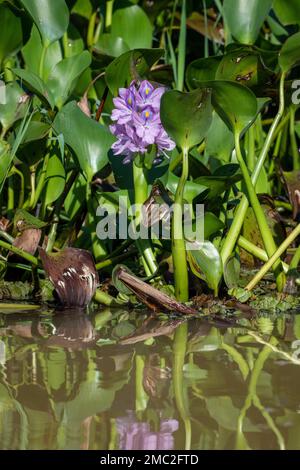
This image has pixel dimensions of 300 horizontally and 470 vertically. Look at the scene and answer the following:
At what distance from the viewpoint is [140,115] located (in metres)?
2.12

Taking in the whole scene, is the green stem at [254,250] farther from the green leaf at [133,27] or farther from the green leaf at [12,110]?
the green leaf at [133,27]

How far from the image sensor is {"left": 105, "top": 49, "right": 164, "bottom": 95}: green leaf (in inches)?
89.7

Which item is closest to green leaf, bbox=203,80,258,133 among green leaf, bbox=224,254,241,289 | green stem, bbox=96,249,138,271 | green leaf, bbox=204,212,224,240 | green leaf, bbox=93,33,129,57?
green leaf, bbox=204,212,224,240

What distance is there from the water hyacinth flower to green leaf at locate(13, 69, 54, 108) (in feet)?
1.10

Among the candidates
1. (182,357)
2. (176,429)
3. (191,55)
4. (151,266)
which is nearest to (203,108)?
(151,266)

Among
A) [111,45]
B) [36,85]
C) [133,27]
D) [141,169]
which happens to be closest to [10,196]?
[36,85]

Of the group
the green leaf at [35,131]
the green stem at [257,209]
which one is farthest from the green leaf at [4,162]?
the green stem at [257,209]

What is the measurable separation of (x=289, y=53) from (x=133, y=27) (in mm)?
1027

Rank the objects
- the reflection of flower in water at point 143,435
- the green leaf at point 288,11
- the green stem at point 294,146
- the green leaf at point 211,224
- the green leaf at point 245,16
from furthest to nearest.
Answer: the green stem at point 294,146 → the green leaf at point 288,11 → the green leaf at point 245,16 → the green leaf at point 211,224 → the reflection of flower in water at point 143,435

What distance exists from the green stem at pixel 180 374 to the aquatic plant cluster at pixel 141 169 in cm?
18

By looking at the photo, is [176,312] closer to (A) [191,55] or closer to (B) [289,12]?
(B) [289,12]

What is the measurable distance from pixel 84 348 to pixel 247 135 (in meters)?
1.14

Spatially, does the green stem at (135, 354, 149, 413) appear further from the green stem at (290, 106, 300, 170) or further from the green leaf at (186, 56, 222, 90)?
the green stem at (290, 106, 300, 170)

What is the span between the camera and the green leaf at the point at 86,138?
2.27m
